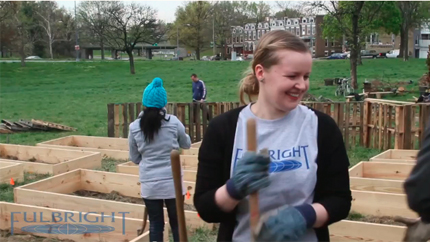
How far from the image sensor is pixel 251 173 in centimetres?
169

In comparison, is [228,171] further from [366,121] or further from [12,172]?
[366,121]

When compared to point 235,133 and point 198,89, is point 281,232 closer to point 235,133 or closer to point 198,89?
point 235,133

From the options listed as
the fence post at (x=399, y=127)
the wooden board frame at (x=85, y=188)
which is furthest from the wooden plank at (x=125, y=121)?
the fence post at (x=399, y=127)

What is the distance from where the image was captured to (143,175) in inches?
175

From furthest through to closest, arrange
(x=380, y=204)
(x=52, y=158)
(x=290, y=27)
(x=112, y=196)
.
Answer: (x=290, y=27)
(x=52, y=158)
(x=112, y=196)
(x=380, y=204)

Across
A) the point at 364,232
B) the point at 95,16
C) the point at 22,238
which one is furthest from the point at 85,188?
the point at 95,16

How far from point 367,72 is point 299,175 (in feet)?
109

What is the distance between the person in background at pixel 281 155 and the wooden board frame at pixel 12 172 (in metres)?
6.67

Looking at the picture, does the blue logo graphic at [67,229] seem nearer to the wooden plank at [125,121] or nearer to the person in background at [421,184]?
the person in background at [421,184]

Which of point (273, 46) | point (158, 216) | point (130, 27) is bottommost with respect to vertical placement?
point (158, 216)

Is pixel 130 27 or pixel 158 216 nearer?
pixel 158 216

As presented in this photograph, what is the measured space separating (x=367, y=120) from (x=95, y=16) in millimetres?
Answer: 39618

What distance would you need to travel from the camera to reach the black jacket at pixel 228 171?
1879 mm

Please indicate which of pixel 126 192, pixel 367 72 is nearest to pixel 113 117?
pixel 126 192
